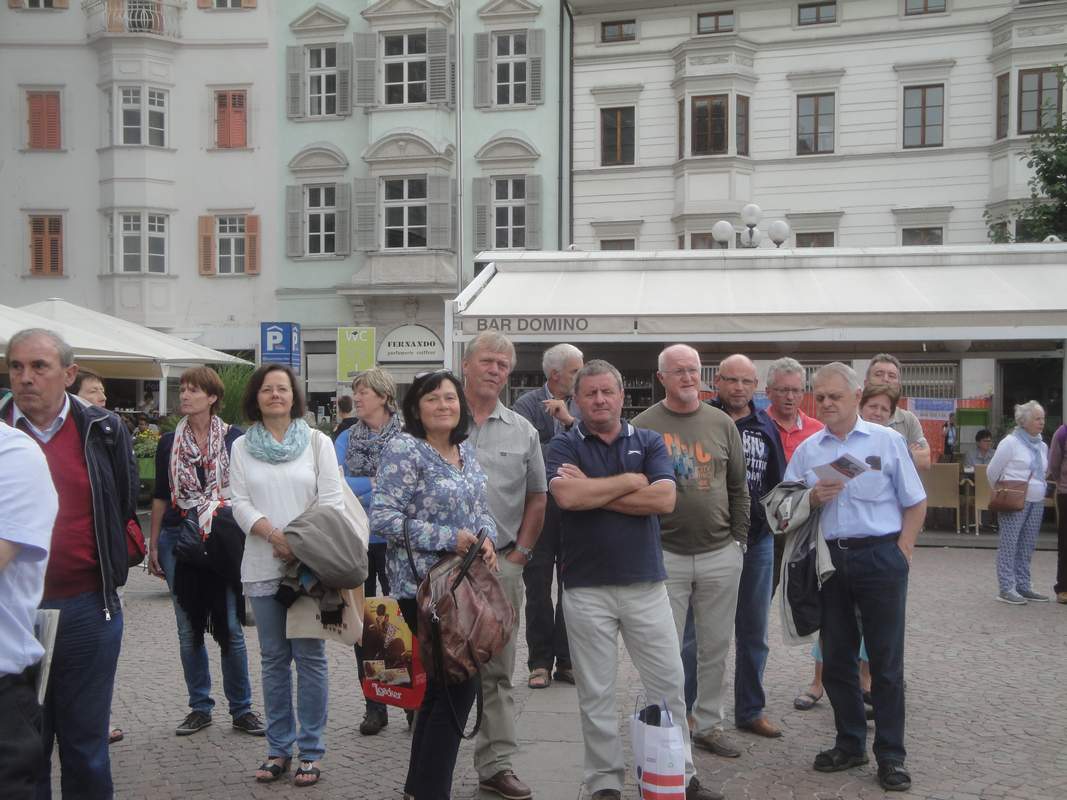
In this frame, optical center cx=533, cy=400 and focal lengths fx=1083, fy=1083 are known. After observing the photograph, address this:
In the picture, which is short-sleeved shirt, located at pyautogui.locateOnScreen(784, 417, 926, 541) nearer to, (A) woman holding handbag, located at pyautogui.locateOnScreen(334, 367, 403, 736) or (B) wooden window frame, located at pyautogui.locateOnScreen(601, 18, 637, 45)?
(A) woman holding handbag, located at pyautogui.locateOnScreen(334, 367, 403, 736)

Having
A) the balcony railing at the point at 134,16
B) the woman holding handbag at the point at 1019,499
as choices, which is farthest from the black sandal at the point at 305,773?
the balcony railing at the point at 134,16

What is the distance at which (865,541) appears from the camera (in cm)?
486

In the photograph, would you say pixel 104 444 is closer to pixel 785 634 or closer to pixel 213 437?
pixel 213 437

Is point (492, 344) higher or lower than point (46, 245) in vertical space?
lower

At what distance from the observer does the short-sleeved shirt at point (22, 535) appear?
2.77 metres

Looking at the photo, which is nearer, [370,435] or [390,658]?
[390,658]

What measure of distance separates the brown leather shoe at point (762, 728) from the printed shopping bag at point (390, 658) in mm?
2130

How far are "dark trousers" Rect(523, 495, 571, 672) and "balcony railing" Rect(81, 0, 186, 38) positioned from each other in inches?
1026

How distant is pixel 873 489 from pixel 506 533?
5.49 feet

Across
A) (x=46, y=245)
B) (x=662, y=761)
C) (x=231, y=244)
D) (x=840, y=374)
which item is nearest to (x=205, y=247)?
(x=231, y=244)

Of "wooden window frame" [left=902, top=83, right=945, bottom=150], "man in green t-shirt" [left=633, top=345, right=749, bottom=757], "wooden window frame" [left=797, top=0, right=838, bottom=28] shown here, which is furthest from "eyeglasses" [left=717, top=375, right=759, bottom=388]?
"wooden window frame" [left=797, top=0, right=838, bottom=28]

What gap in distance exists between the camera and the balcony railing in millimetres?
28266

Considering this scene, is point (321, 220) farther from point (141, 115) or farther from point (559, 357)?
point (559, 357)

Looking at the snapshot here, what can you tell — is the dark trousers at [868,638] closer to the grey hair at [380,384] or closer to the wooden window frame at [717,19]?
the grey hair at [380,384]
